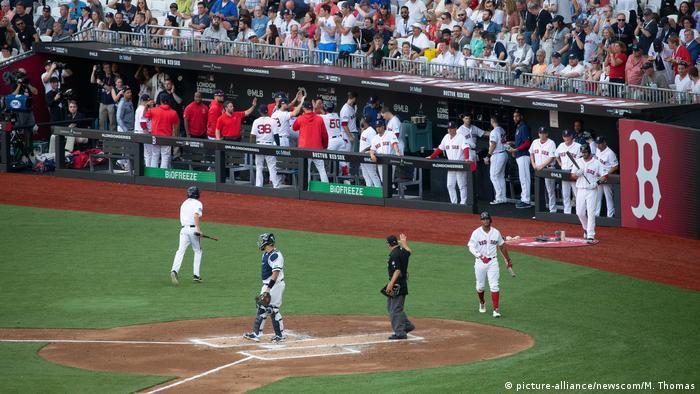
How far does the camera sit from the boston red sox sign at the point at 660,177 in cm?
2216

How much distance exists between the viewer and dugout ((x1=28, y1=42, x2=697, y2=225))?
2388 cm

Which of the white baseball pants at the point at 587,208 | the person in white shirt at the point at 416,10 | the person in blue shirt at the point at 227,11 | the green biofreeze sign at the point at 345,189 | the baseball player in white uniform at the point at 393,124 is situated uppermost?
the person in blue shirt at the point at 227,11

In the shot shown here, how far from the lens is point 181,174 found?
1110 inches

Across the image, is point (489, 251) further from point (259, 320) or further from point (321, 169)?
point (321, 169)

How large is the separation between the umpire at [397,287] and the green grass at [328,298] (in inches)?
62.0

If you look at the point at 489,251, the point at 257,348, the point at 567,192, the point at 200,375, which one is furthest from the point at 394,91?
the point at 200,375

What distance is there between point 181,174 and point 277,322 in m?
12.6

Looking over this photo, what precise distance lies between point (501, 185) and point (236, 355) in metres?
11.4

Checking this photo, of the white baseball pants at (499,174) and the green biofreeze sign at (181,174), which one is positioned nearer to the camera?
the white baseball pants at (499,174)

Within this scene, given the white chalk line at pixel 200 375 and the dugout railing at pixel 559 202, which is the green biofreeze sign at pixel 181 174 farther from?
the white chalk line at pixel 200 375

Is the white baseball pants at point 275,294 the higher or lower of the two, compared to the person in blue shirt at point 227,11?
lower

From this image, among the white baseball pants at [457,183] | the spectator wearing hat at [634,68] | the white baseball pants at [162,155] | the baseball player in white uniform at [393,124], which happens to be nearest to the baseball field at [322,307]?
the white baseball pants at [457,183]

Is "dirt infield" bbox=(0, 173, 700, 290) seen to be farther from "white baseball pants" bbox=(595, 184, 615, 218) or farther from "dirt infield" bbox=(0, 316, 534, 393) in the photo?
"dirt infield" bbox=(0, 316, 534, 393)

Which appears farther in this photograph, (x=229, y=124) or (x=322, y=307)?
(x=229, y=124)
